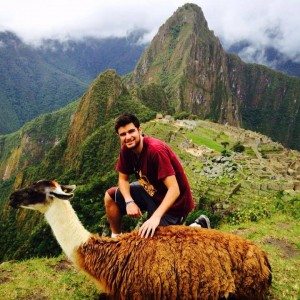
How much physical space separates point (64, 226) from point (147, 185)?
110 centimetres

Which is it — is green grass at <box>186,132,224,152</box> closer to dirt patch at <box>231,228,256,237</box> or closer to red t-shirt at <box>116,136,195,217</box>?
dirt patch at <box>231,228,256,237</box>

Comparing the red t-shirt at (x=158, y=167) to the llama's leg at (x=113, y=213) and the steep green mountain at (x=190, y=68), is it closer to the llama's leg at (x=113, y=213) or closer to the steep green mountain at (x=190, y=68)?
the llama's leg at (x=113, y=213)

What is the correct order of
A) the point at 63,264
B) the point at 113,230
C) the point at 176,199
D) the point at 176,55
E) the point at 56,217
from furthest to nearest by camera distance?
the point at 176,55 → the point at 63,264 → the point at 113,230 → the point at 176,199 → the point at 56,217

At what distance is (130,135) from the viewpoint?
4.10 m

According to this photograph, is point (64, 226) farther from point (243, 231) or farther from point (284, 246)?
point (243, 231)

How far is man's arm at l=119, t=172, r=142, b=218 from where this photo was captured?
4.35 meters

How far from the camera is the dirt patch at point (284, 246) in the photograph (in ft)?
18.7

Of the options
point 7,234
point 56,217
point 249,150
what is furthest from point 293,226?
point 7,234

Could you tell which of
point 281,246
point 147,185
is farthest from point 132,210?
point 281,246

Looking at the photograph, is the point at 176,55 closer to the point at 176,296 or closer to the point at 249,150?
the point at 249,150

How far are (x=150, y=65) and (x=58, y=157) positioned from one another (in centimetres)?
8704

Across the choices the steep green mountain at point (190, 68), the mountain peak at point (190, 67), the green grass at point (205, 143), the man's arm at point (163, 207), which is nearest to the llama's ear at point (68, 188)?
the man's arm at point (163, 207)

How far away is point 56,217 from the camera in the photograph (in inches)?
159

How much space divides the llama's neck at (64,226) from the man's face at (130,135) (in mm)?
994
